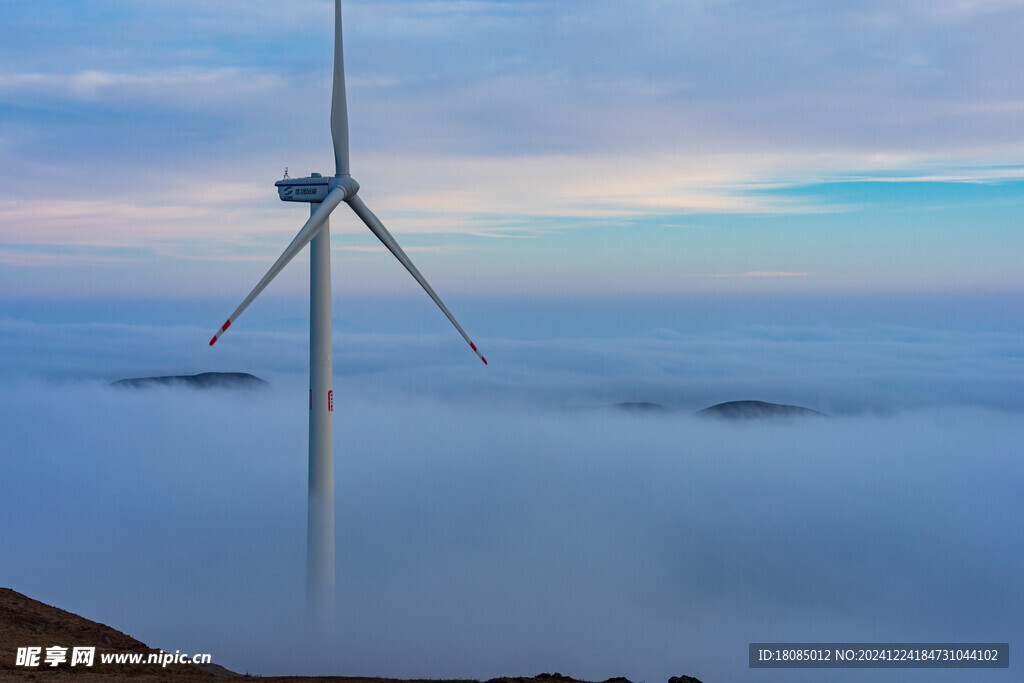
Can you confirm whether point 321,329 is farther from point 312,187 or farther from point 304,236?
point 312,187

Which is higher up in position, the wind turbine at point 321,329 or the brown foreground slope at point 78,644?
the wind turbine at point 321,329

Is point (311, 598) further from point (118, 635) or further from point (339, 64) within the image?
point (339, 64)

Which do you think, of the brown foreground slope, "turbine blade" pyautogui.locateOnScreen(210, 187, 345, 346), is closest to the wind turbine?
"turbine blade" pyautogui.locateOnScreen(210, 187, 345, 346)

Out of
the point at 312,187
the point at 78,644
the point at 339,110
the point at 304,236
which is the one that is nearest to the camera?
the point at 304,236

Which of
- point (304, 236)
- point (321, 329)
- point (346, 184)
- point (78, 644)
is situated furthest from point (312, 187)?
point (78, 644)

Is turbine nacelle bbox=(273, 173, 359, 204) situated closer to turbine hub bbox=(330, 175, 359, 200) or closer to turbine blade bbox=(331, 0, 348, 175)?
turbine hub bbox=(330, 175, 359, 200)

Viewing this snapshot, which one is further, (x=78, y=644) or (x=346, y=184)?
(x=346, y=184)

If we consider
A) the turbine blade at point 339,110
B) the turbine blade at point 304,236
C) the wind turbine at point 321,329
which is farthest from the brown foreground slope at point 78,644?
the turbine blade at point 339,110

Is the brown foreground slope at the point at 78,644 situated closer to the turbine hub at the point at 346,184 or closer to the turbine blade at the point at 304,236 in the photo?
the turbine blade at the point at 304,236
